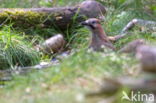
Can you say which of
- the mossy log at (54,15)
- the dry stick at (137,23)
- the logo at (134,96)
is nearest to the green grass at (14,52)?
the mossy log at (54,15)

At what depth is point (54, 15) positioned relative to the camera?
1104 centimetres

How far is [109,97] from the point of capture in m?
2.98

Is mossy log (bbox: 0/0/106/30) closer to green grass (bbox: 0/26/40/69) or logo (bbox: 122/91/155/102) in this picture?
green grass (bbox: 0/26/40/69)

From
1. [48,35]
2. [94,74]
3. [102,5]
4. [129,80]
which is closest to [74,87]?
[94,74]

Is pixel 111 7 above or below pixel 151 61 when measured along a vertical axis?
below

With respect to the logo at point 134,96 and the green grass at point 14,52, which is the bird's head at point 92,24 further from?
the logo at point 134,96

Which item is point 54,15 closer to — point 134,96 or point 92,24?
point 92,24

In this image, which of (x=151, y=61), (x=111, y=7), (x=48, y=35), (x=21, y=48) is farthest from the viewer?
(x=111, y=7)

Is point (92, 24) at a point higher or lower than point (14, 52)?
higher

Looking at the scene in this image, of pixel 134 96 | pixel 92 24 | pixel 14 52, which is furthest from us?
pixel 14 52

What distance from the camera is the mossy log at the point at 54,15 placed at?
10523 mm

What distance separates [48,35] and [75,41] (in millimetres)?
829

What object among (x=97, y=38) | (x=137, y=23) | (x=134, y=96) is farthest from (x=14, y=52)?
(x=134, y=96)

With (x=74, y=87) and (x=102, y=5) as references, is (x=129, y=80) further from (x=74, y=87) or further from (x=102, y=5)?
(x=102, y=5)
